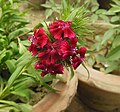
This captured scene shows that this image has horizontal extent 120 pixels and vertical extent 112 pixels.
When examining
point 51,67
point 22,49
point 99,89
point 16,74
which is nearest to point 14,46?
point 22,49

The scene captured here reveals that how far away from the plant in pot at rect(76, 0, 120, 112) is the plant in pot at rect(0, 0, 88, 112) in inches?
9.0

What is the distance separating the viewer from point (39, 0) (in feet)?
7.08

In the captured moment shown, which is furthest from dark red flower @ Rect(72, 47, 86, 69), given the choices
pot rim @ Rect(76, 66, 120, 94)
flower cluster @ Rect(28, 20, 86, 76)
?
pot rim @ Rect(76, 66, 120, 94)

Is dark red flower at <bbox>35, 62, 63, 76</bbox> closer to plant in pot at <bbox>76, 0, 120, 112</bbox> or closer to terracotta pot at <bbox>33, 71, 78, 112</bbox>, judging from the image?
terracotta pot at <bbox>33, 71, 78, 112</bbox>

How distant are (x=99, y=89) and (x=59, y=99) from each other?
351mm

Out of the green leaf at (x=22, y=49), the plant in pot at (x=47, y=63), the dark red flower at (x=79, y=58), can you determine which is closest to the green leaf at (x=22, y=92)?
the plant in pot at (x=47, y=63)

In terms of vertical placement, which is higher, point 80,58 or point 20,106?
point 80,58

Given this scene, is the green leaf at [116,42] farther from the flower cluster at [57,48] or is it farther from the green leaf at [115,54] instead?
the flower cluster at [57,48]

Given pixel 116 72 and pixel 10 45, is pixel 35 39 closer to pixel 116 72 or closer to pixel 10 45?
pixel 10 45

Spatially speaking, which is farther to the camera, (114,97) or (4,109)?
(114,97)

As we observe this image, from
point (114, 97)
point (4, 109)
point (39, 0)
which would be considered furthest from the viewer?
point (39, 0)

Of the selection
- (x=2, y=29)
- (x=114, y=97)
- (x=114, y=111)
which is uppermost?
(x=2, y=29)

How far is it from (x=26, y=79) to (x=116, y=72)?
55cm

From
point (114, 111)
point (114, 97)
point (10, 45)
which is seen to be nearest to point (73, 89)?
point (10, 45)
